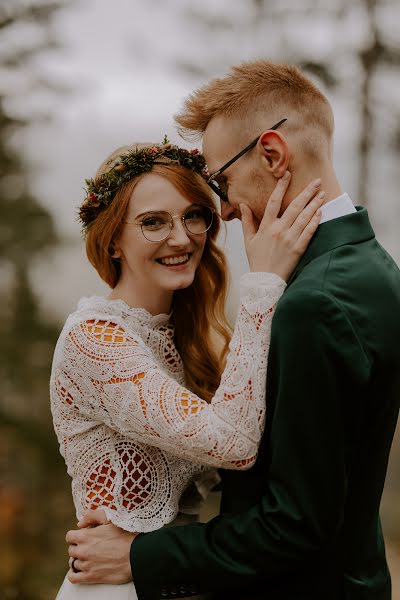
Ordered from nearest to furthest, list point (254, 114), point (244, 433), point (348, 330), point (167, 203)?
Result: point (348, 330), point (244, 433), point (254, 114), point (167, 203)

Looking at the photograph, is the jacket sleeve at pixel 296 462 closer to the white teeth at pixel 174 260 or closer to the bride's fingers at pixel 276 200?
the bride's fingers at pixel 276 200

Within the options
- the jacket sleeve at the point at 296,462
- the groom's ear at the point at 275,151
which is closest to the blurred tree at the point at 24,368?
the groom's ear at the point at 275,151

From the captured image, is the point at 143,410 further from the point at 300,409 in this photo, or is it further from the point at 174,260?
the point at 174,260

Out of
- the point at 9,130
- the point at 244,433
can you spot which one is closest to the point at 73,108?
the point at 9,130

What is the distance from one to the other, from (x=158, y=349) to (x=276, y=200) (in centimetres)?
67

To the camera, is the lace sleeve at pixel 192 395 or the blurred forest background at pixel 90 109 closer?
the lace sleeve at pixel 192 395

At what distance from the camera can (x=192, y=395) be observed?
1.93m

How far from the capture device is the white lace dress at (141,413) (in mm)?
1832

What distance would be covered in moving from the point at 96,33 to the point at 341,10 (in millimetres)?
1654

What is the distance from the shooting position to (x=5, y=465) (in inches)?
200

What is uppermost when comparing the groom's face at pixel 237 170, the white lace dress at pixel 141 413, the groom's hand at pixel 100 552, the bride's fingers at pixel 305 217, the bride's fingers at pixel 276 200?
the groom's face at pixel 237 170

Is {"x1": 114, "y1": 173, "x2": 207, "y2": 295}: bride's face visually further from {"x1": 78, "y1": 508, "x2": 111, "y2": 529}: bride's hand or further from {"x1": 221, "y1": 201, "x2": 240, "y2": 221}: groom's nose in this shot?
{"x1": 78, "y1": 508, "x2": 111, "y2": 529}: bride's hand

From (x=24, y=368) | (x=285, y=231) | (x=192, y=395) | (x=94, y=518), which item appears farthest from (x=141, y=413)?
(x=24, y=368)

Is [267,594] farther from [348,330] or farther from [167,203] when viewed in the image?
[167,203]
